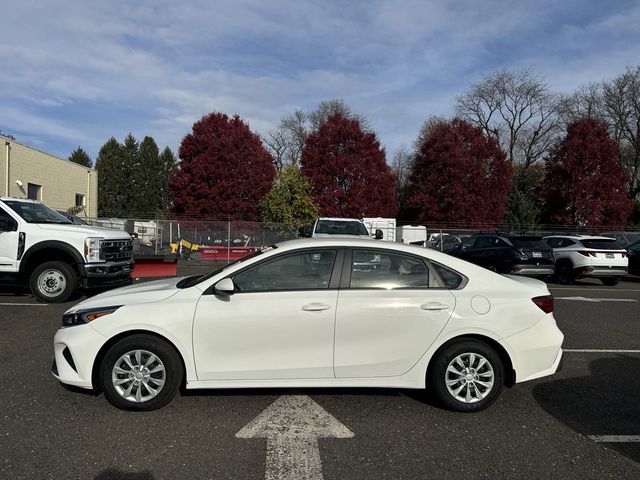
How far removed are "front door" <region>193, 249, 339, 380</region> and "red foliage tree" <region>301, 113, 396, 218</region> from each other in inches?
1120

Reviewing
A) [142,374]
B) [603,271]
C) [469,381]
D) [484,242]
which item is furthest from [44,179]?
[469,381]

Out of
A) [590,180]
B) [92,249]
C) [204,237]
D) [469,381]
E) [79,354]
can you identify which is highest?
[590,180]

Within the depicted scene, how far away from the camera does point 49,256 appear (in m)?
9.73

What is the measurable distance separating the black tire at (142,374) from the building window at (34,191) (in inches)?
884

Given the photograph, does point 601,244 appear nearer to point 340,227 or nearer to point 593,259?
point 593,259

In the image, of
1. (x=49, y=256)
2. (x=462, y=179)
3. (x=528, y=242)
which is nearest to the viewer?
(x=49, y=256)

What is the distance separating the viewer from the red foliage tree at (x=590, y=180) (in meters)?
33.4

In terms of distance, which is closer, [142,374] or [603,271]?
[142,374]

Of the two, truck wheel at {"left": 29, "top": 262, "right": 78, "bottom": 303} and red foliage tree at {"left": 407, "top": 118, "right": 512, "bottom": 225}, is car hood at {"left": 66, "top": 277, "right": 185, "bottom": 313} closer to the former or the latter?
truck wheel at {"left": 29, "top": 262, "right": 78, "bottom": 303}

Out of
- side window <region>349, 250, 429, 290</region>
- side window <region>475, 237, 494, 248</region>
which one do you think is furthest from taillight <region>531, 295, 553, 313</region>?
side window <region>475, 237, 494, 248</region>

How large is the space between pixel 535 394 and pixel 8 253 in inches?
362

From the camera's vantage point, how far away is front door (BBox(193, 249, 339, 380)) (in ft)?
14.1

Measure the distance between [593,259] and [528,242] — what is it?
2.10 meters

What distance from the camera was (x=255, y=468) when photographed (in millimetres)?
3451
